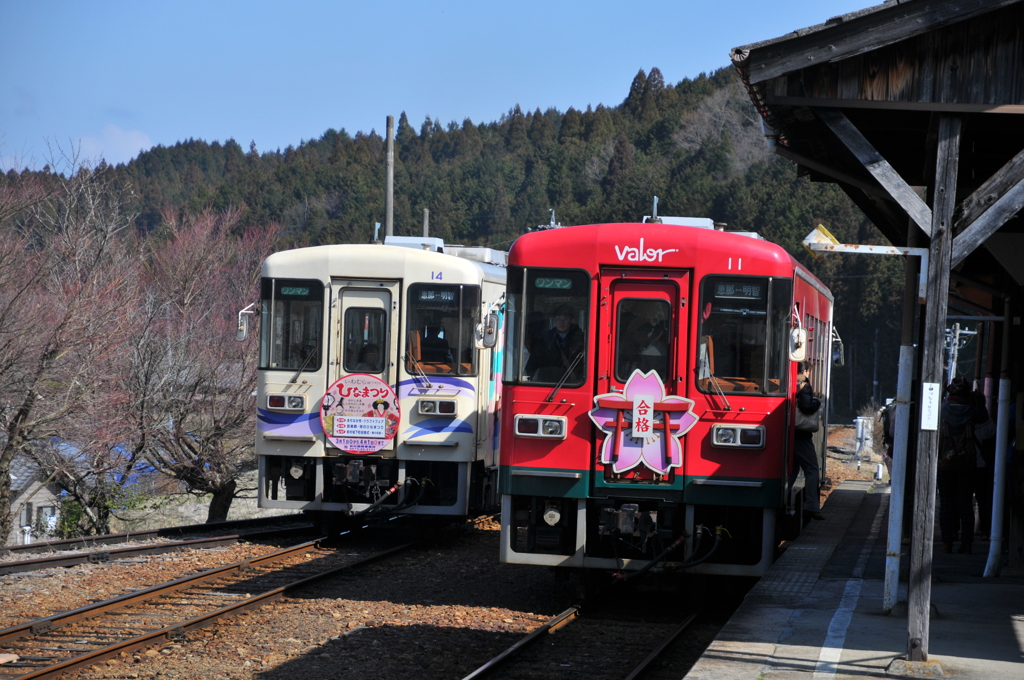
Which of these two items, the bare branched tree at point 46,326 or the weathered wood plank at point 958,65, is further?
the bare branched tree at point 46,326

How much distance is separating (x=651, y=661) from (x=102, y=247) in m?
17.2

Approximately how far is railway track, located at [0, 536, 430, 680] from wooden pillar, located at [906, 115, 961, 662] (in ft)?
16.8

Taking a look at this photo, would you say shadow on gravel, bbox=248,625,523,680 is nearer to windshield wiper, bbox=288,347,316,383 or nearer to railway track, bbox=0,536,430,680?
railway track, bbox=0,536,430,680

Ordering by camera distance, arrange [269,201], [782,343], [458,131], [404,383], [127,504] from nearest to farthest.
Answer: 1. [782,343]
2. [404,383]
3. [127,504]
4. [269,201]
5. [458,131]

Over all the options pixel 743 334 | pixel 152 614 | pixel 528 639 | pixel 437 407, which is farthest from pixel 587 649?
pixel 437 407

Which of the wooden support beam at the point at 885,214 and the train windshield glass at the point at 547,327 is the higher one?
the wooden support beam at the point at 885,214

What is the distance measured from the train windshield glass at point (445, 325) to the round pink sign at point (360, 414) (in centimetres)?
45

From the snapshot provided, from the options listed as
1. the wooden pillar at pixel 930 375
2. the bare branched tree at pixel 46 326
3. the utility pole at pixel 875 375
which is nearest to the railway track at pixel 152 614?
the wooden pillar at pixel 930 375

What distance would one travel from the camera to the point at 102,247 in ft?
70.4

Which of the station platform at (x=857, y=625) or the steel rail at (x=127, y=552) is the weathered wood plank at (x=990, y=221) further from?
the steel rail at (x=127, y=552)

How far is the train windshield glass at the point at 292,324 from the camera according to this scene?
12234 millimetres

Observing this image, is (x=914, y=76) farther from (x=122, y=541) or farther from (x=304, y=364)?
(x=122, y=541)

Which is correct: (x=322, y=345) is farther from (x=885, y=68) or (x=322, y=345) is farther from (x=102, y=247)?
(x=102, y=247)

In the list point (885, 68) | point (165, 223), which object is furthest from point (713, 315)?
point (165, 223)
